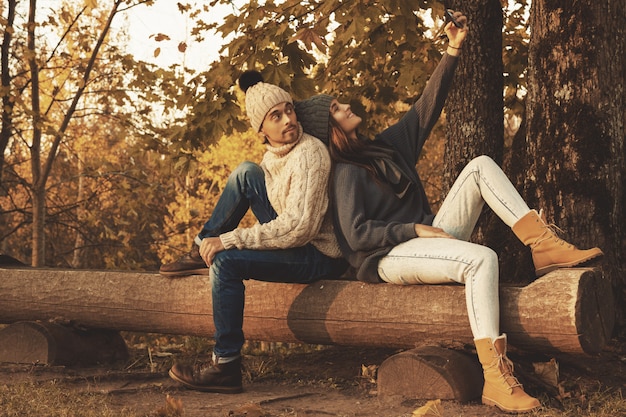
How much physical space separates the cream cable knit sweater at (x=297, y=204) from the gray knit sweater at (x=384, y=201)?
4.0 inches

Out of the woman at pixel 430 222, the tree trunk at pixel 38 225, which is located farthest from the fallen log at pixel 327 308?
the tree trunk at pixel 38 225

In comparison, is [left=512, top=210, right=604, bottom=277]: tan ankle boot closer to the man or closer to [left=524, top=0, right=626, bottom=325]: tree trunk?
the man

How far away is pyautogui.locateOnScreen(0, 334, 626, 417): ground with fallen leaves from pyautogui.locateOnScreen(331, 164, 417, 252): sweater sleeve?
91cm

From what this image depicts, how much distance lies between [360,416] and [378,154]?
4.95 ft

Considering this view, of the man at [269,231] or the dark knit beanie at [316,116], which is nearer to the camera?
the man at [269,231]

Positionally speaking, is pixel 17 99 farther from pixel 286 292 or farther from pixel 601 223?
pixel 601 223

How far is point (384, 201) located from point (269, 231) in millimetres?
703

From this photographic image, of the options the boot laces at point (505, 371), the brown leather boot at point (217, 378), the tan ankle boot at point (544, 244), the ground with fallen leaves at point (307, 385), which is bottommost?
the ground with fallen leaves at point (307, 385)

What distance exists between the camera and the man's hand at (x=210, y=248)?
4.81 meters

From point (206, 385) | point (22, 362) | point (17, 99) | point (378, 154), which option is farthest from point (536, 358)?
point (17, 99)

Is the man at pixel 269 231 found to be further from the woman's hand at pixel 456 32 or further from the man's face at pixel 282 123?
the woman's hand at pixel 456 32

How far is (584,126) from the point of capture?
5781 mm

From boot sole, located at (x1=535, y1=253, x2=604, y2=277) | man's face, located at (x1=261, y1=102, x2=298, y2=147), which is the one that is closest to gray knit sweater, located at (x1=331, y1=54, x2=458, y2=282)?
man's face, located at (x1=261, y1=102, x2=298, y2=147)

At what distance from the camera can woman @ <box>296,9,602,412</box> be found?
418cm
